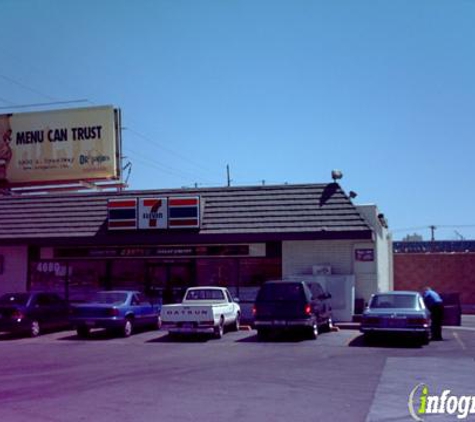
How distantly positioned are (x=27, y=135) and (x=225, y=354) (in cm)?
2277

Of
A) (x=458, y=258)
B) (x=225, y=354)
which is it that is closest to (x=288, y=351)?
(x=225, y=354)

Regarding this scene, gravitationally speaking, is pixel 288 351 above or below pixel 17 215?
below

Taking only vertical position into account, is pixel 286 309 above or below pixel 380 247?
below

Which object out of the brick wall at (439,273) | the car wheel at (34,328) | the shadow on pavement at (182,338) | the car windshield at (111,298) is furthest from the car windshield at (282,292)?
the brick wall at (439,273)

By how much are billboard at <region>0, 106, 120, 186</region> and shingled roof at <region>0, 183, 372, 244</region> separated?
4.17 m

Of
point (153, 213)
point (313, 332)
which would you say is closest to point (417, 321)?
point (313, 332)

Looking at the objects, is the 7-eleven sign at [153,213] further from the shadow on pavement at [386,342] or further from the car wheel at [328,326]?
the shadow on pavement at [386,342]

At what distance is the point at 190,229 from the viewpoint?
26875mm

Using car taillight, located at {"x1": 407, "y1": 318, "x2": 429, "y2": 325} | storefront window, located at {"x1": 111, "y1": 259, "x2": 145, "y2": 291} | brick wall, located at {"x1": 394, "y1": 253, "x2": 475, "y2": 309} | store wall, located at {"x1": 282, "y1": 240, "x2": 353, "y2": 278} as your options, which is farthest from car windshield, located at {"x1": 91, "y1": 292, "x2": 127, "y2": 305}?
brick wall, located at {"x1": 394, "y1": 253, "x2": 475, "y2": 309}

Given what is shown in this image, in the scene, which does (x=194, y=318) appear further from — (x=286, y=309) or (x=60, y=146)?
(x=60, y=146)

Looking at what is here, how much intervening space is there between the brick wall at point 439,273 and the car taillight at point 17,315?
20.9 meters

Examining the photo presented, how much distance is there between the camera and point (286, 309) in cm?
1942

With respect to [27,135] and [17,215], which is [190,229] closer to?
[17,215]

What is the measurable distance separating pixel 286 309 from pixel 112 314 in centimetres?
543
